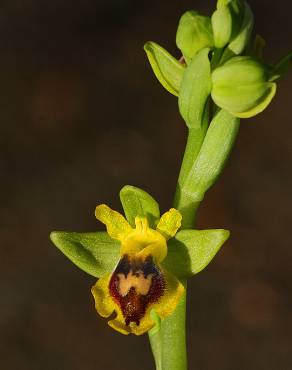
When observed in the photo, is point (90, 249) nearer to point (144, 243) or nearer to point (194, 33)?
point (144, 243)

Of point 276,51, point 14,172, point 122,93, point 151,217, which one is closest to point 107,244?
point 151,217

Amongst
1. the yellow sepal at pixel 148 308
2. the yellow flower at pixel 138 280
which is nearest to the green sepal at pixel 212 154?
the yellow flower at pixel 138 280

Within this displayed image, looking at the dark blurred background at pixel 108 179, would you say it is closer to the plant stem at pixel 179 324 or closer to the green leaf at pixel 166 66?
the plant stem at pixel 179 324

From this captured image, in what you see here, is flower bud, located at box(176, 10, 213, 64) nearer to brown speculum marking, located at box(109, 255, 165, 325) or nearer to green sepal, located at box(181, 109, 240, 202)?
green sepal, located at box(181, 109, 240, 202)

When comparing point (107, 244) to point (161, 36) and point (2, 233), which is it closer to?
point (2, 233)

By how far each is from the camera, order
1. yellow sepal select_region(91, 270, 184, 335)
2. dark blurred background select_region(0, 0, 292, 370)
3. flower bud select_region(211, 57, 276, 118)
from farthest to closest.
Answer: dark blurred background select_region(0, 0, 292, 370) → yellow sepal select_region(91, 270, 184, 335) → flower bud select_region(211, 57, 276, 118)

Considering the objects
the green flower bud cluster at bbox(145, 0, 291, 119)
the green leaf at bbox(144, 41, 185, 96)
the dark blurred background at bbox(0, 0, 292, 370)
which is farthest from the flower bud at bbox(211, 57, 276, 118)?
the dark blurred background at bbox(0, 0, 292, 370)
